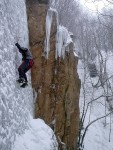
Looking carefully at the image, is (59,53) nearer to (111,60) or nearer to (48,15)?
(48,15)

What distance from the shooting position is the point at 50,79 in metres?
11.4

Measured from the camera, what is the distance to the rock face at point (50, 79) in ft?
36.0

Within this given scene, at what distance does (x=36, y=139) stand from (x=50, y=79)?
375 centimetres

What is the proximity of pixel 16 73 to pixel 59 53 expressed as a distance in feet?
12.7

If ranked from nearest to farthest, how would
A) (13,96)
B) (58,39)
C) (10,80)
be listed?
(10,80)
(13,96)
(58,39)

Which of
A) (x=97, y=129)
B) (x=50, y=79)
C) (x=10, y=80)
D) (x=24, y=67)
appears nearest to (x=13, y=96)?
(x=10, y=80)

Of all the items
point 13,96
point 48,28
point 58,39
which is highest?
point 48,28

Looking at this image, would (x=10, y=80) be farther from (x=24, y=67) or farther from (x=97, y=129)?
(x=97, y=129)

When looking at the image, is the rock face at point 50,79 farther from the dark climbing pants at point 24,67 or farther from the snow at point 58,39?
the dark climbing pants at point 24,67

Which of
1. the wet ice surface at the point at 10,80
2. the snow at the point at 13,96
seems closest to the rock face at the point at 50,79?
the snow at the point at 13,96

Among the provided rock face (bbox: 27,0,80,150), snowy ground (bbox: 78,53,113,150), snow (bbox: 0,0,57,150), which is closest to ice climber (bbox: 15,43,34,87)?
snow (bbox: 0,0,57,150)

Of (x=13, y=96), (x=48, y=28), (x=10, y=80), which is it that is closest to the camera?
(x=10, y=80)

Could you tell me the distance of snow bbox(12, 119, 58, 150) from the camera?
714 centimetres

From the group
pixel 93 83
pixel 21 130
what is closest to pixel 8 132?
pixel 21 130
